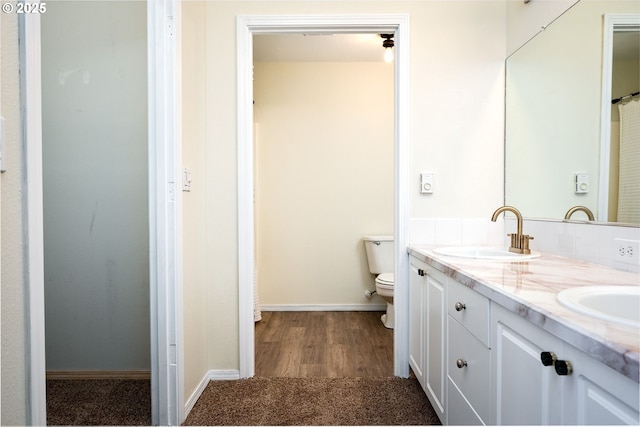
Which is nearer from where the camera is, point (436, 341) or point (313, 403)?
point (436, 341)

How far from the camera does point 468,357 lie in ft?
3.92

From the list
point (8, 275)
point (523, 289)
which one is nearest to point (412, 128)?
point (523, 289)

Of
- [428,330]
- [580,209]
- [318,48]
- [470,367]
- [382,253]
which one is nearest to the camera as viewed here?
[470,367]

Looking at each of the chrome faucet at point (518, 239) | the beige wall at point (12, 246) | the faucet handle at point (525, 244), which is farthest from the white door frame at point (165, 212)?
the faucet handle at point (525, 244)

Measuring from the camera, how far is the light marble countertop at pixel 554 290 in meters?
0.58

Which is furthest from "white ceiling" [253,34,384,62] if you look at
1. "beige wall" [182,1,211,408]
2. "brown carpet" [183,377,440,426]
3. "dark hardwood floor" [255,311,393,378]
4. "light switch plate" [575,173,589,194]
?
"brown carpet" [183,377,440,426]

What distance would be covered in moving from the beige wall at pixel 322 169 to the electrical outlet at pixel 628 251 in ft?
6.97

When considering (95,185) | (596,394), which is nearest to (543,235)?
(596,394)

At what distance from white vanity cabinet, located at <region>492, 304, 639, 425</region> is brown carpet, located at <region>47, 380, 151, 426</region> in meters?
1.51

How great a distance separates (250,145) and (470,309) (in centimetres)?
142

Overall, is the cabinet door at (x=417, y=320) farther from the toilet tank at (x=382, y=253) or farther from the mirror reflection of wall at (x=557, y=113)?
the toilet tank at (x=382, y=253)

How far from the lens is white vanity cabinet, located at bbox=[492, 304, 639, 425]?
587mm

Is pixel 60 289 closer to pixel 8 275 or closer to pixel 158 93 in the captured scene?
pixel 158 93

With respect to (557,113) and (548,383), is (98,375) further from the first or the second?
(557,113)
